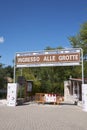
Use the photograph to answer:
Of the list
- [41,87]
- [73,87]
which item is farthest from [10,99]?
[41,87]

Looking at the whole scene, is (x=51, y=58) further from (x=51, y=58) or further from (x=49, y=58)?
(x=49, y=58)

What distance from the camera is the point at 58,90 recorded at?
123 feet

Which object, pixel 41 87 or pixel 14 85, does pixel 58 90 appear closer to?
pixel 41 87

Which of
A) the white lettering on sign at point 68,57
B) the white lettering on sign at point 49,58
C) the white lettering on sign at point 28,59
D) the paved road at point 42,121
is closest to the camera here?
the paved road at point 42,121

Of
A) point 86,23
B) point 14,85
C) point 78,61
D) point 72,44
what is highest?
point 86,23

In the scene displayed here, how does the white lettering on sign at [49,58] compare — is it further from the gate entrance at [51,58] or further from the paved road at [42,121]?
the paved road at [42,121]

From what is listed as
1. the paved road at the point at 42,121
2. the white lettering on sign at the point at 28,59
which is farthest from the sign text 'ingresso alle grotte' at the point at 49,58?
the paved road at the point at 42,121

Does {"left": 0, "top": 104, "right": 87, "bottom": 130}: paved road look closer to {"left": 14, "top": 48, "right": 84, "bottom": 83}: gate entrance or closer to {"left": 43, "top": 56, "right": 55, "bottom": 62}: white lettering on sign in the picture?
{"left": 14, "top": 48, "right": 84, "bottom": 83}: gate entrance

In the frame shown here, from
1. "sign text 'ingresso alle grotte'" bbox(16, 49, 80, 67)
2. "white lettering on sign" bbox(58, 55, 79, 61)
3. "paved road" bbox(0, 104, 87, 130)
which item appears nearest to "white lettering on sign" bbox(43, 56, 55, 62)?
"sign text 'ingresso alle grotte'" bbox(16, 49, 80, 67)

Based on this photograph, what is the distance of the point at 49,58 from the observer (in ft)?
72.6

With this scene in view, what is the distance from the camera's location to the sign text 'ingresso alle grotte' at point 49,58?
21359 mm

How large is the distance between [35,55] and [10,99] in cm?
470

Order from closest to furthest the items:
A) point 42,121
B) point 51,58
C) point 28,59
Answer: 1. point 42,121
2. point 51,58
3. point 28,59

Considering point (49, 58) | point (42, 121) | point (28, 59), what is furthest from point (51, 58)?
point (42, 121)
